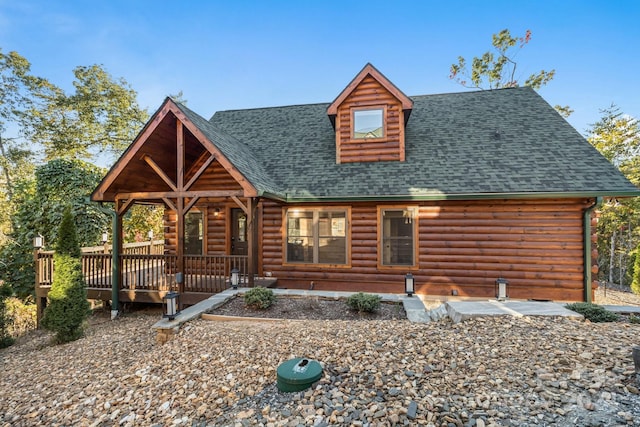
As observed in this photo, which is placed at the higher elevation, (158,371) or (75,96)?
(75,96)

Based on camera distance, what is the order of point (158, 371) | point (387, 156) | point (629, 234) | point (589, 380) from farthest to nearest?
1. point (629, 234)
2. point (387, 156)
3. point (158, 371)
4. point (589, 380)

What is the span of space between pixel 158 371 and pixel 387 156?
7.71m

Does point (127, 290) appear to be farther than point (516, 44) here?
No

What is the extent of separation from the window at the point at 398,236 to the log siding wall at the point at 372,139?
187 centimetres

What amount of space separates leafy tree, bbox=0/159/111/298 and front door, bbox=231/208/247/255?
4997mm

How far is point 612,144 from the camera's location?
1620 cm

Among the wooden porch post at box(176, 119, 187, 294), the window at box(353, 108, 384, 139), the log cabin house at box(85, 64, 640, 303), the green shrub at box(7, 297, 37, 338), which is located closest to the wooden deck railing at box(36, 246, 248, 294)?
the log cabin house at box(85, 64, 640, 303)

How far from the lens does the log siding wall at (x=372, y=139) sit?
8828mm

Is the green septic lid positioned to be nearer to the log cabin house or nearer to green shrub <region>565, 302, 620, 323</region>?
the log cabin house

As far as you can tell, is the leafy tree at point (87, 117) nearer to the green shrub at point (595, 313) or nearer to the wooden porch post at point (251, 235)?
the wooden porch post at point (251, 235)

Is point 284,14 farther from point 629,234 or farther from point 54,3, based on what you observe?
point 629,234

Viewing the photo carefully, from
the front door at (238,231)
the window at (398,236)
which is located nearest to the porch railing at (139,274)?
the front door at (238,231)

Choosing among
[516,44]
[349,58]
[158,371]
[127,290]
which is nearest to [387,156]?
[158,371]

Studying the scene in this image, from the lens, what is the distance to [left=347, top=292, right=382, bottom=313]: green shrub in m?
5.61
